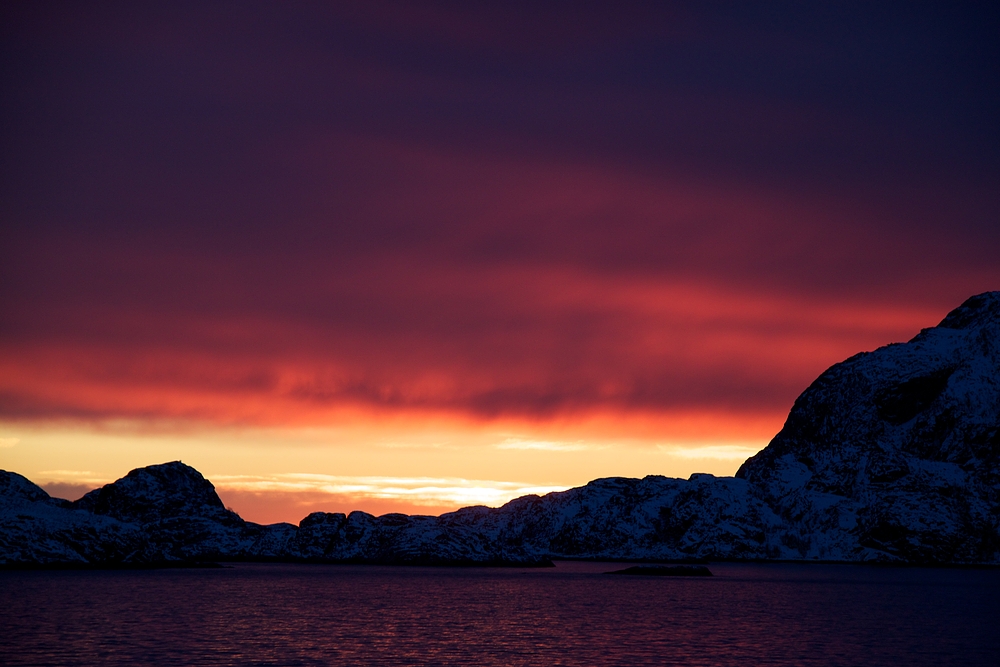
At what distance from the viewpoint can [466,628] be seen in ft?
354

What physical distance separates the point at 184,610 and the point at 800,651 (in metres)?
68.3

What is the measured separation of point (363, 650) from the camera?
280 ft

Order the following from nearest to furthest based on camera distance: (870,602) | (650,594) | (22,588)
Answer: (22,588) < (870,602) < (650,594)

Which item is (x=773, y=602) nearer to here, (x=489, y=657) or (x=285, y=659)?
(x=489, y=657)

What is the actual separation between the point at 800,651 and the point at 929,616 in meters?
57.7

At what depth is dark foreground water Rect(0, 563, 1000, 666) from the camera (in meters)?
82.0

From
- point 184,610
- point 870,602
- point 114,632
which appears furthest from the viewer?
Answer: point 870,602

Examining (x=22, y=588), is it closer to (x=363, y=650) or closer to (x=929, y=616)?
(x=363, y=650)

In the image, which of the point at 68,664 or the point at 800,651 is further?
the point at 800,651

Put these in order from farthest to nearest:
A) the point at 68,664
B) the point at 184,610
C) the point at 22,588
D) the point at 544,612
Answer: the point at 22,588 < the point at 544,612 < the point at 184,610 < the point at 68,664

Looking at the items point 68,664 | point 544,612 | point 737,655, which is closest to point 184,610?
point 544,612

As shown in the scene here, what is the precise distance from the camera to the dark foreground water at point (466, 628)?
82000 millimetres

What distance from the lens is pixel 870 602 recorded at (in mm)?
169125

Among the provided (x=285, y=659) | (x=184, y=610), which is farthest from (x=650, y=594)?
(x=285, y=659)
